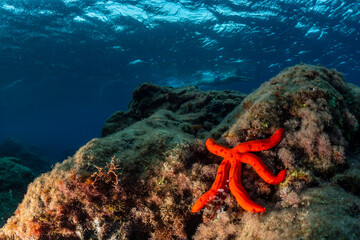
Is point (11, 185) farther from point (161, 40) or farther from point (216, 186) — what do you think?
point (161, 40)

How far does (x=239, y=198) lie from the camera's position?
2664mm

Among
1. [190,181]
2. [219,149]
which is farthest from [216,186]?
[219,149]

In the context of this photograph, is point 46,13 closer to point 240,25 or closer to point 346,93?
point 240,25

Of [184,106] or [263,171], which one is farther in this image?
[184,106]

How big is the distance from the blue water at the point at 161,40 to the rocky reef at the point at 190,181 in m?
14.5

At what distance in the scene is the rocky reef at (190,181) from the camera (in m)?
2.79

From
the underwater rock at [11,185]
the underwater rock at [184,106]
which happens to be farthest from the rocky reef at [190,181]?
the underwater rock at [11,185]

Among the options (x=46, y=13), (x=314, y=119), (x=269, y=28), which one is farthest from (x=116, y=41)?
(x=314, y=119)

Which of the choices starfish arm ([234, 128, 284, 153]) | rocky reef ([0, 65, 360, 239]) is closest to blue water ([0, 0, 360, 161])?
rocky reef ([0, 65, 360, 239])

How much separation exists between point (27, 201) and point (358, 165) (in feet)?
19.2

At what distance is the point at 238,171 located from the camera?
3027mm

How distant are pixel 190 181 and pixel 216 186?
21.1 inches

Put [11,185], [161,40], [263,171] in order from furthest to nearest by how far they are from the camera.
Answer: [161,40] → [11,185] → [263,171]

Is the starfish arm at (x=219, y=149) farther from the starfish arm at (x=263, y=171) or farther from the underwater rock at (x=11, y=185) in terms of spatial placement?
the underwater rock at (x=11, y=185)
